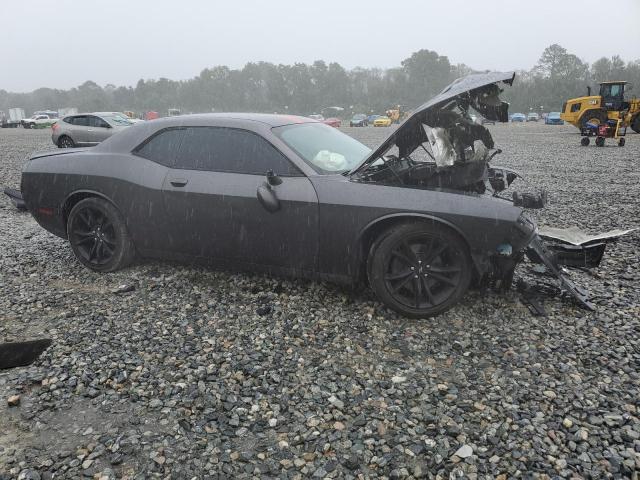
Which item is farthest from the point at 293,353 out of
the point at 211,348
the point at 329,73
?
the point at 329,73

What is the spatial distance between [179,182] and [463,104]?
2452 millimetres

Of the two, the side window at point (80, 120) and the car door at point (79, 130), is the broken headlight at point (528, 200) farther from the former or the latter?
the side window at point (80, 120)

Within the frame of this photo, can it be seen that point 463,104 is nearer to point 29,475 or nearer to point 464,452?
point 464,452

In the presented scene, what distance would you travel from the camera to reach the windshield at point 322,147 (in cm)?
388

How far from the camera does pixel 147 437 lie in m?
2.37

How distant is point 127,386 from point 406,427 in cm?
166

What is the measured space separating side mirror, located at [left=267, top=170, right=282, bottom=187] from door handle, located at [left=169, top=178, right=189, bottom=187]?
867mm

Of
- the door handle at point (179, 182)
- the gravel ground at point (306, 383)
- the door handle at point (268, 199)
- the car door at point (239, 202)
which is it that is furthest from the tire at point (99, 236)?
the door handle at point (268, 199)

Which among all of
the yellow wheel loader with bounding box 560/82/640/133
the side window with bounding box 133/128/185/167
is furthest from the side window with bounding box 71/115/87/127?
the yellow wheel loader with bounding box 560/82/640/133

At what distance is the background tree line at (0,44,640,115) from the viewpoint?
68688 millimetres

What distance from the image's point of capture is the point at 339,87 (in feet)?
296

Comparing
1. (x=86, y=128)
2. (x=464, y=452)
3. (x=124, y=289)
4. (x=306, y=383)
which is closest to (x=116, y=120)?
(x=86, y=128)

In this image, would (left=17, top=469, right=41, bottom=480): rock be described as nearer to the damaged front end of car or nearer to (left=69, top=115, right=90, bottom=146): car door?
the damaged front end of car

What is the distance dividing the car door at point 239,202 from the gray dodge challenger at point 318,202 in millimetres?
11
